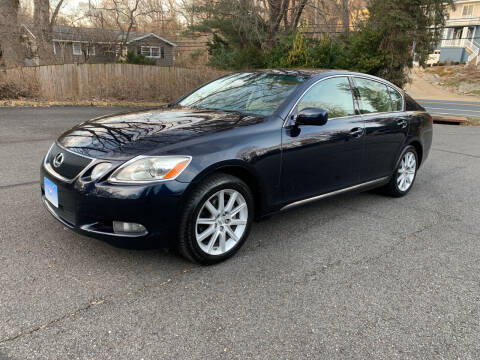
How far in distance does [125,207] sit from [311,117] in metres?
1.79

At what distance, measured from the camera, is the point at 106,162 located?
2.85m

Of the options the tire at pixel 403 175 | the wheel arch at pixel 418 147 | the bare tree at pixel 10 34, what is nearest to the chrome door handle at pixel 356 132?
the tire at pixel 403 175

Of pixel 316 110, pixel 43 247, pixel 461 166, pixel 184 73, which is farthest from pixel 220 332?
pixel 184 73

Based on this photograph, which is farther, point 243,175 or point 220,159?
point 243,175

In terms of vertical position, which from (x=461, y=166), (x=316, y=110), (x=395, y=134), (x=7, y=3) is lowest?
(x=461, y=166)

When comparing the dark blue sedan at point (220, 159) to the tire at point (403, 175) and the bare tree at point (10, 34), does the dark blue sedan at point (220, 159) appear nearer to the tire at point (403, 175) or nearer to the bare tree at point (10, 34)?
the tire at point (403, 175)

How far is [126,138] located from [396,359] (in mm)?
2359

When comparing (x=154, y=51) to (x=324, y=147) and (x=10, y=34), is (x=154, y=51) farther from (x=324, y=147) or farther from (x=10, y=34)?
(x=324, y=147)

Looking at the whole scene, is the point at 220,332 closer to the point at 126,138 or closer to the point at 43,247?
the point at 126,138

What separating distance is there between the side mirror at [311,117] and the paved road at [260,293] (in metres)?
1.13

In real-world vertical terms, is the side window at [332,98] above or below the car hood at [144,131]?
above

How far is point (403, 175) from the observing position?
208 inches

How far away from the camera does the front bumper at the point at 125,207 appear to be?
2759 mm

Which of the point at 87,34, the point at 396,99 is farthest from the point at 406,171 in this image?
the point at 87,34
